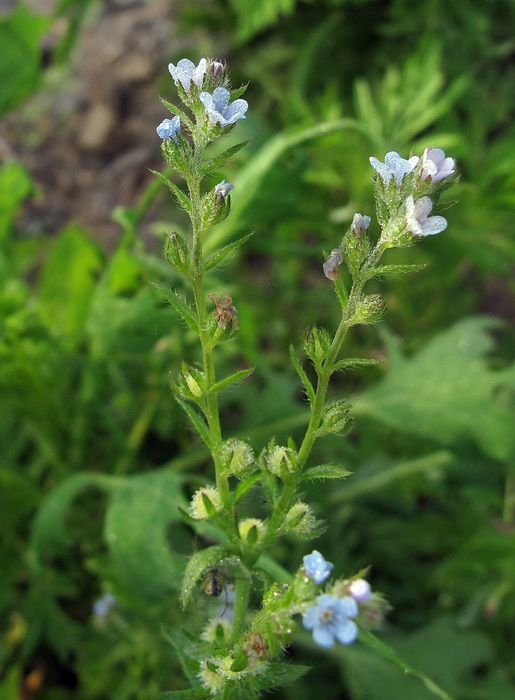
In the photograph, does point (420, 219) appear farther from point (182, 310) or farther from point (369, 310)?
point (182, 310)

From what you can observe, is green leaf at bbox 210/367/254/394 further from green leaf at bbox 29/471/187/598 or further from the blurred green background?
green leaf at bbox 29/471/187/598

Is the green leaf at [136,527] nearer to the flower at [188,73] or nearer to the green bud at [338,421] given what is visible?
the green bud at [338,421]

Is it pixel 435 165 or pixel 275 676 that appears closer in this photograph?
pixel 435 165

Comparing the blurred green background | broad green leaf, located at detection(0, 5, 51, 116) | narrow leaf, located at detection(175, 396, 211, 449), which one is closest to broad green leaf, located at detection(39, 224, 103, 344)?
the blurred green background

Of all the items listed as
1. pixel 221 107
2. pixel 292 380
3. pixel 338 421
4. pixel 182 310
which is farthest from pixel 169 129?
pixel 292 380

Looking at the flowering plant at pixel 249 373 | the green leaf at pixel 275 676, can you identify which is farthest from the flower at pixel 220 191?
the green leaf at pixel 275 676

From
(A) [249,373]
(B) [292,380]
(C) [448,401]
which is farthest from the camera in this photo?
(B) [292,380]
